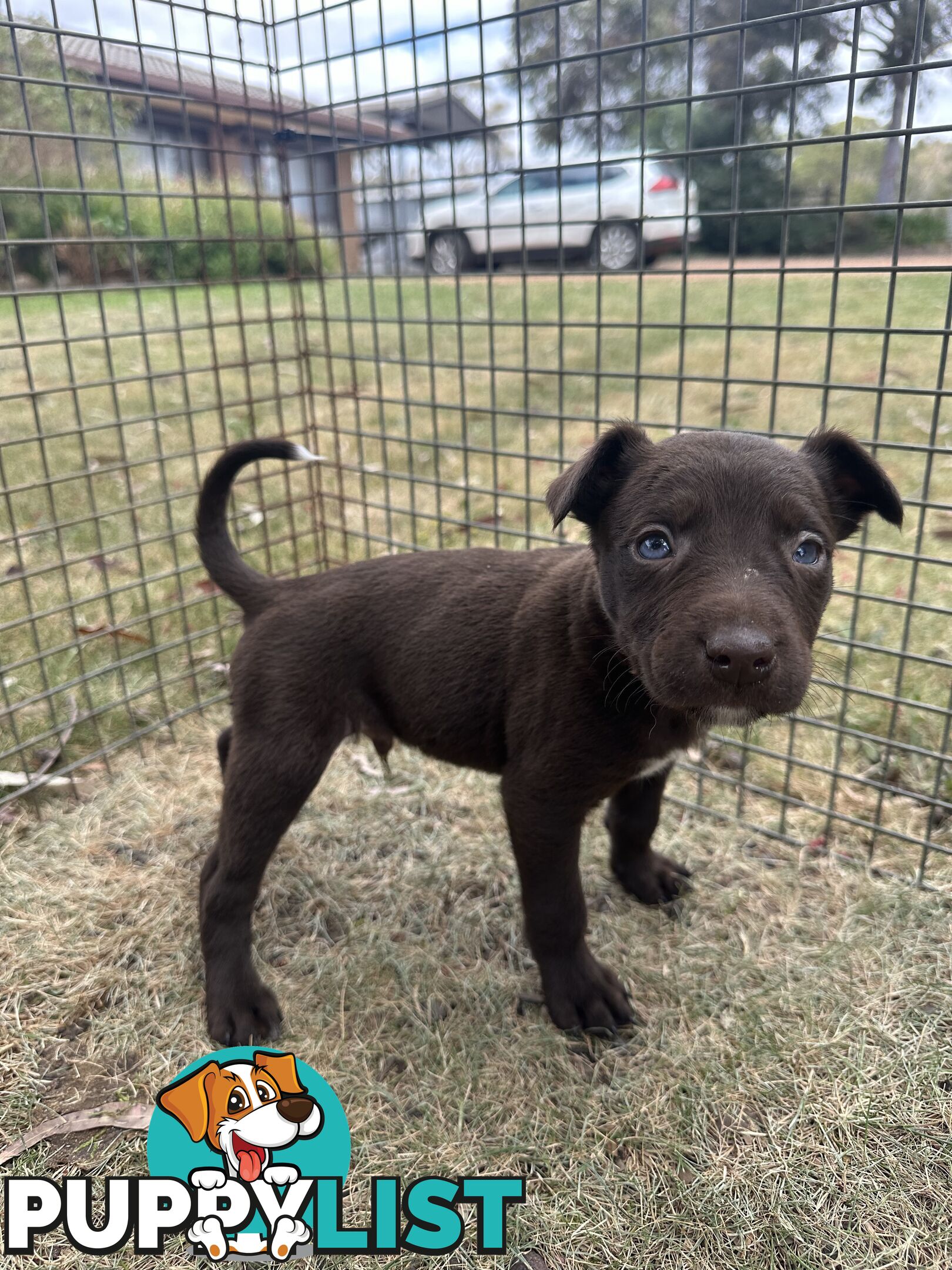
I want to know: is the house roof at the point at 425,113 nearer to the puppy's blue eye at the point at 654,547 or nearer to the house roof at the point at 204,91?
the house roof at the point at 204,91

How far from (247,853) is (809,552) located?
1670mm

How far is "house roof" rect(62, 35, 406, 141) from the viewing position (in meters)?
3.06

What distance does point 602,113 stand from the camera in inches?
109

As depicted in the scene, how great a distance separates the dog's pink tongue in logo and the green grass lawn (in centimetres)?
174

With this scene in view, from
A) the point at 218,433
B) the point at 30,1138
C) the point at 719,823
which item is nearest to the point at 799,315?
the point at 218,433

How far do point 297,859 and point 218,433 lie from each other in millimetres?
4720

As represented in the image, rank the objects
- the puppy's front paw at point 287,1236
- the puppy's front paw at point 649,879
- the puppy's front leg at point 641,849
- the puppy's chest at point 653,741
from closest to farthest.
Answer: the puppy's front paw at point 287,1236 < the puppy's chest at point 653,741 < the puppy's front leg at point 641,849 < the puppy's front paw at point 649,879

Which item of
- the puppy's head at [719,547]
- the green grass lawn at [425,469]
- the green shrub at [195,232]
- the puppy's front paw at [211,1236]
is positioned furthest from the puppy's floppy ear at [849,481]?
the green shrub at [195,232]

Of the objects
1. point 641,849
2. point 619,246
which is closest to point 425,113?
point 619,246

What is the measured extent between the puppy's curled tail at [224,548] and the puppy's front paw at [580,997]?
138cm

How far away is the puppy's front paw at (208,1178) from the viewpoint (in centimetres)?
189

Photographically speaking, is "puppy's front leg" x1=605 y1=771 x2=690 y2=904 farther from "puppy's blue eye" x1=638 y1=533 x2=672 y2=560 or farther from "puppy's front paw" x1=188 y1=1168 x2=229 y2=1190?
"puppy's front paw" x1=188 y1=1168 x2=229 y2=1190

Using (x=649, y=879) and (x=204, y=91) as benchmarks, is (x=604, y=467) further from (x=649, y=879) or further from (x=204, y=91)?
(x=204, y=91)

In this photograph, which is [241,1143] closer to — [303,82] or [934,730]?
[934,730]
